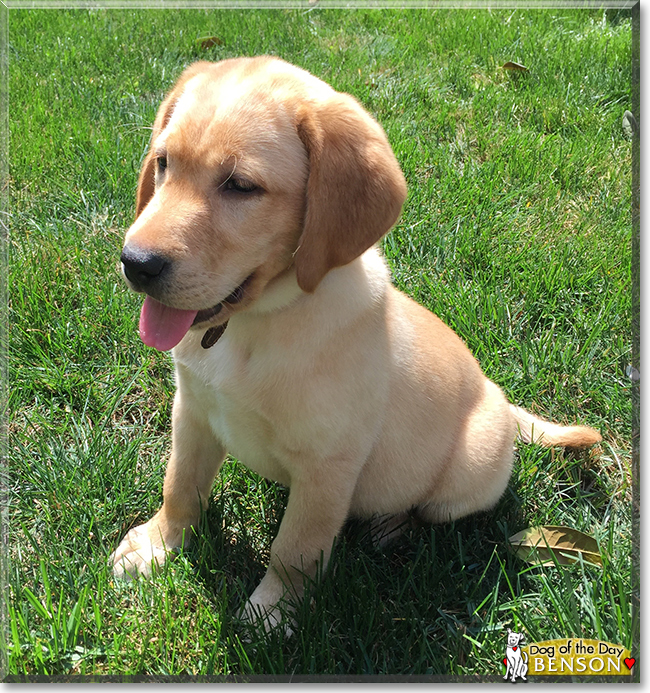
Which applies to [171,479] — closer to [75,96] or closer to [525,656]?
[525,656]

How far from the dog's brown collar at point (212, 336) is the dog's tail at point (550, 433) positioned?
1.42 metres

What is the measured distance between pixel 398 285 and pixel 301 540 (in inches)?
69.1

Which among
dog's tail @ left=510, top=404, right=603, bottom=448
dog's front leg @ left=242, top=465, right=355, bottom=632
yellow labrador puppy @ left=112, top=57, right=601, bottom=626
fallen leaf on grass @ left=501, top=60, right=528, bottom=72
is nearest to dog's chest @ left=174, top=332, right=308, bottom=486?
yellow labrador puppy @ left=112, top=57, right=601, bottom=626

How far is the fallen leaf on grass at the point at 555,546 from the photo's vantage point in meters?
2.56

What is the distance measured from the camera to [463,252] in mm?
3820

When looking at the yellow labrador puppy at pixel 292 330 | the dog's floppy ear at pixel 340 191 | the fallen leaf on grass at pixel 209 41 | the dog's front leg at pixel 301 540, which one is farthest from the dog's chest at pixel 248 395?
the fallen leaf on grass at pixel 209 41

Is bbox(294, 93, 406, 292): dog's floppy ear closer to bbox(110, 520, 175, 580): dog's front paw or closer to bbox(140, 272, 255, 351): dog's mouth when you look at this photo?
bbox(140, 272, 255, 351): dog's mouth

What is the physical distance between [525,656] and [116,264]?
8.66 feet

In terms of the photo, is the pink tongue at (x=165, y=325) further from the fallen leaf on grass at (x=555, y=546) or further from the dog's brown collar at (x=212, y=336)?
the fallen leaf on grass at (x=555, y=546)

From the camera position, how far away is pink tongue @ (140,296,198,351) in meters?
1.98

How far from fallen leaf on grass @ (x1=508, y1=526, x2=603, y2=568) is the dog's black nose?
5.58 feet

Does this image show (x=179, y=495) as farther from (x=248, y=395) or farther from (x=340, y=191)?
(x=340, y=191)

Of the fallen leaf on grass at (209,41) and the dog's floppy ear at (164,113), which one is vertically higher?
the dog's floppy ear at (164,113)

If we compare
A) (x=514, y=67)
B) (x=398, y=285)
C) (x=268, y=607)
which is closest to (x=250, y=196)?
(x=268, y=607)
